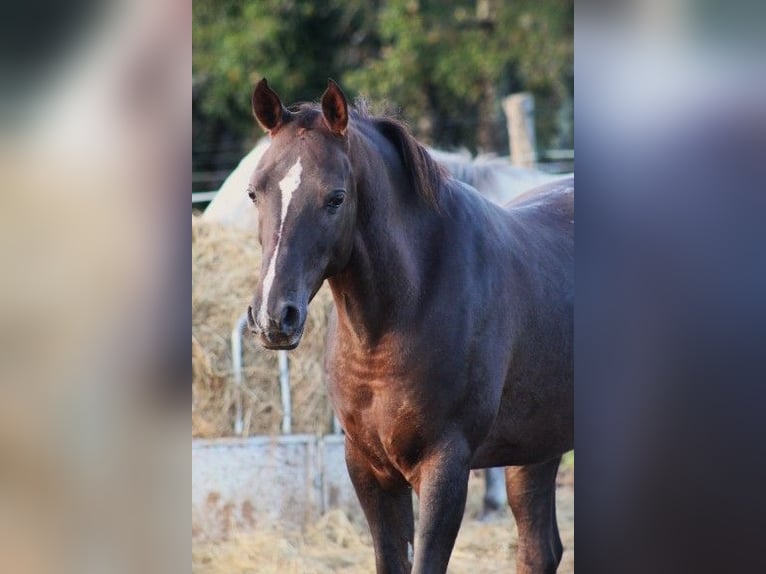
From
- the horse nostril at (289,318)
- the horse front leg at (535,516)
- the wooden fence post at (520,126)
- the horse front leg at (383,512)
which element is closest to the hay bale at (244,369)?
the horse front leg at (535,516)

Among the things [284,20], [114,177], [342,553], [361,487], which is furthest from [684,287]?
[284,20]

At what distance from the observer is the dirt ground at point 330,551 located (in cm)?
489

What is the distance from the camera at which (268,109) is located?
8.66 feet

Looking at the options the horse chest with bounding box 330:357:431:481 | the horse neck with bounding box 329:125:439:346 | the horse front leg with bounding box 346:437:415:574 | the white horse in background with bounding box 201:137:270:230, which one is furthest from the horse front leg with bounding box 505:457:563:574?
the white horse in background with bounding box 201:137:270:230

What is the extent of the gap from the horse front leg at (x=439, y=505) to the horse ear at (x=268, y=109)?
937 millimetres

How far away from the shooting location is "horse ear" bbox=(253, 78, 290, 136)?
2.58m

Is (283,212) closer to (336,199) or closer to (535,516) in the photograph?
(336,199)

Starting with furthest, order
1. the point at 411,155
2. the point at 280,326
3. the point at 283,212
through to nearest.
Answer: the point at 411,155
the point at 283,212
the point at 280,326

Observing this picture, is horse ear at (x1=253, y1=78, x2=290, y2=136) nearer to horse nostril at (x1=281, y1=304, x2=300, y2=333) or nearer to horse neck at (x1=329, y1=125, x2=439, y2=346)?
horse neck at (x1=329, y1=125, x2=439, y2=346)

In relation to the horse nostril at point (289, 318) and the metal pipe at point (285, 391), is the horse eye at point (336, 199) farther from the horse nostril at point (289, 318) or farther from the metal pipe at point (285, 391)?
the metal pipe at point (285, 391)

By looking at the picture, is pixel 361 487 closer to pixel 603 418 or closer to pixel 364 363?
pixel 364 363

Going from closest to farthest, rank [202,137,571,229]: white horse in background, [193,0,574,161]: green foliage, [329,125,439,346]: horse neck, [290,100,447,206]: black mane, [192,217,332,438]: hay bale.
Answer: [329,125,439,346]: horse neck < [290,100,447,206]: black mane < [202,137,571,229]: white horse in background < [192,217,332,438]: hay bale < [193,0,574,161]: green foliage

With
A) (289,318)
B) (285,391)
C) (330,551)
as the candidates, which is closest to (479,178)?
(285,391)

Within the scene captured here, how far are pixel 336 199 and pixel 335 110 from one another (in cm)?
22
